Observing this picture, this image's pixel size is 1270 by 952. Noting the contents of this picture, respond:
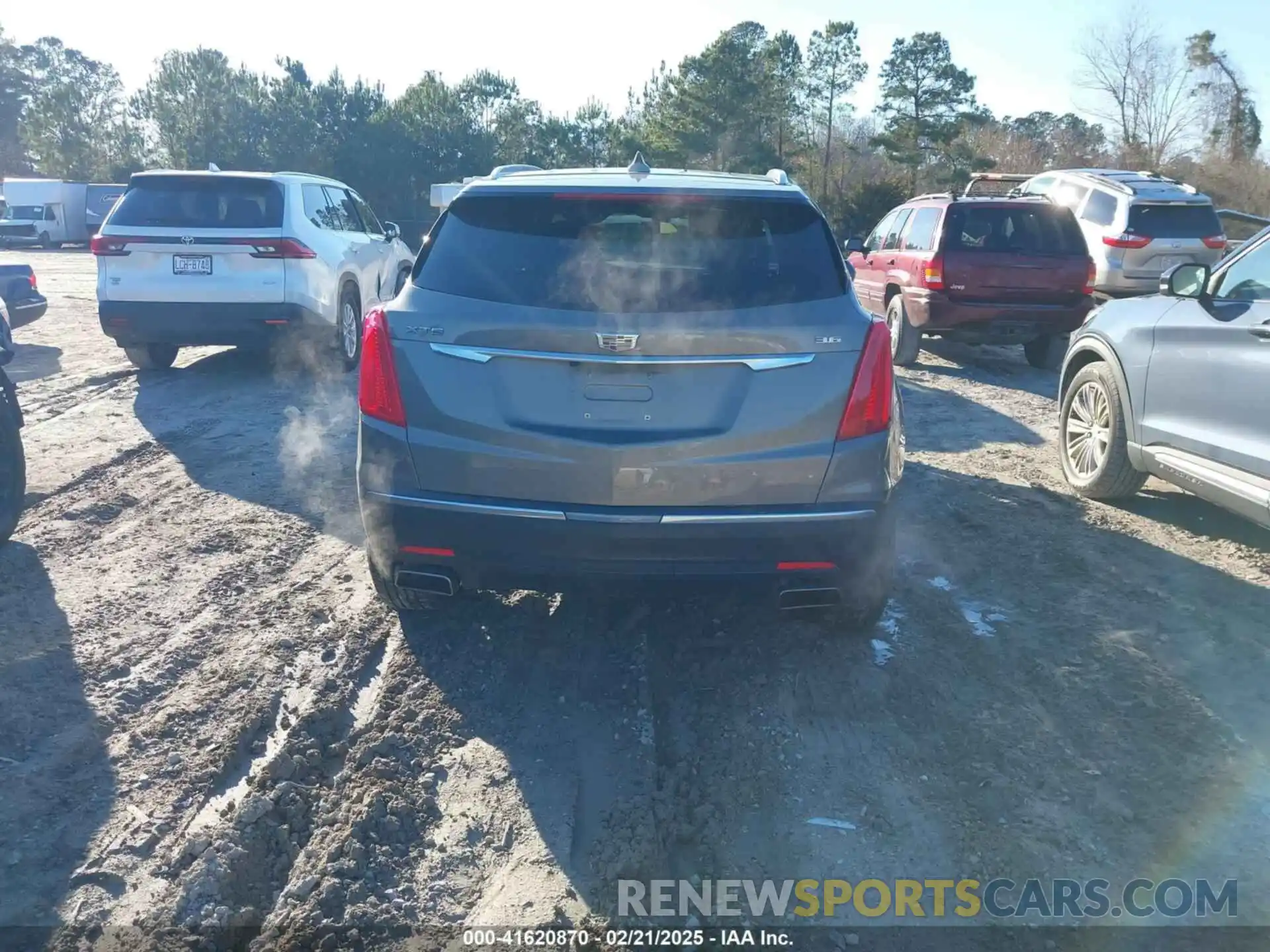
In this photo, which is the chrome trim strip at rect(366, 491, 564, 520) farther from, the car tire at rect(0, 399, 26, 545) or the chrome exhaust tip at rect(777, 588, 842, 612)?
the car tire at rect(0, 399, 26, 545)

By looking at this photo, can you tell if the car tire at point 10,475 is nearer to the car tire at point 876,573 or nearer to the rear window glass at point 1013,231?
the car tire at point 876,573

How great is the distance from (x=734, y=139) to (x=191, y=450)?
1365 inches

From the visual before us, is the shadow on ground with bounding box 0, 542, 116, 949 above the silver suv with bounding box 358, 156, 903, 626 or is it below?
below

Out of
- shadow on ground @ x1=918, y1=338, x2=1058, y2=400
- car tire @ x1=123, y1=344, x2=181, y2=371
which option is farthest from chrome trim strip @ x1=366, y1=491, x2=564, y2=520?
shadow on ground @ x1=918, y1=338, x2=1058, y2=400

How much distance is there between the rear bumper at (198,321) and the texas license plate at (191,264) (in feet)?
0.92

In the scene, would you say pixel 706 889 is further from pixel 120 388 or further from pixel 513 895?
pixel 120 388

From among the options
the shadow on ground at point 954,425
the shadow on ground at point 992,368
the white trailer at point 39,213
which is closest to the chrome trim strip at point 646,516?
the shadow on ground at point 954,425

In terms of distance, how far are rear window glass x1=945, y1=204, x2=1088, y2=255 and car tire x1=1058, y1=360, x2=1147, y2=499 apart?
4665 mm

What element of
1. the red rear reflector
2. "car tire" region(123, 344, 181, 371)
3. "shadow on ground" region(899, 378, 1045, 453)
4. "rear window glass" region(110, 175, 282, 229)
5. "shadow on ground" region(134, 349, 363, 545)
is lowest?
"shadow on ground" region(134, 349, 363, 545)

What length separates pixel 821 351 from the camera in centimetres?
371

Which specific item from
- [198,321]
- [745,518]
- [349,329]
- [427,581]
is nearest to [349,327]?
[349,329]

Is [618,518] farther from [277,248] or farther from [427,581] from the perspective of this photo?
[277,248]

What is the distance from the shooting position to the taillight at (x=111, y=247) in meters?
9.48

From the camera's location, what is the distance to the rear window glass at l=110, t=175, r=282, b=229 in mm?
9609
